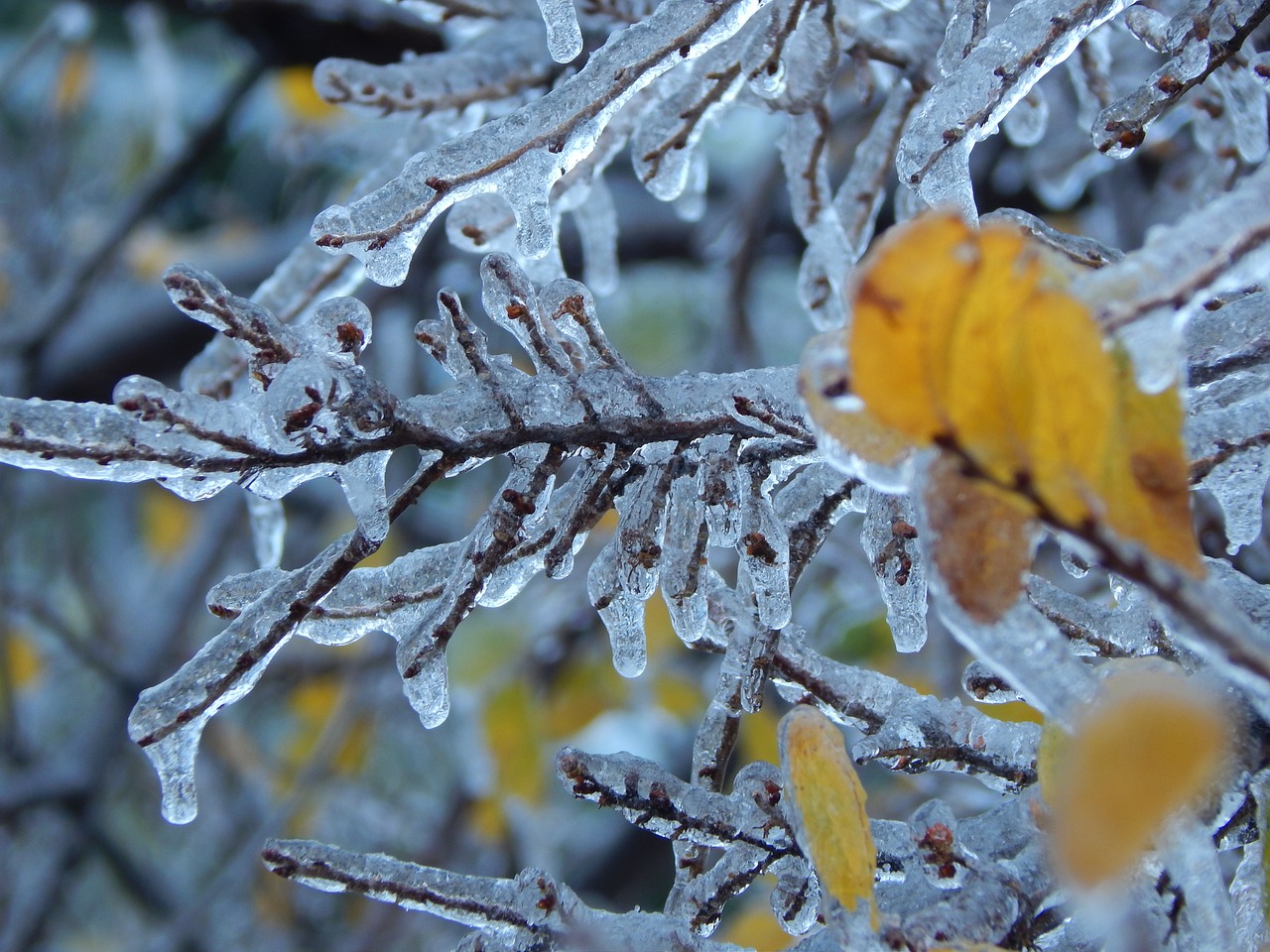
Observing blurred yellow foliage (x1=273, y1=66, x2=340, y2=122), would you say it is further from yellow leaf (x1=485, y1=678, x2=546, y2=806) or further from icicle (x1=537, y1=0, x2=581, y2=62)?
icicle (x1=537, y1=0, x2=581, y2=62)

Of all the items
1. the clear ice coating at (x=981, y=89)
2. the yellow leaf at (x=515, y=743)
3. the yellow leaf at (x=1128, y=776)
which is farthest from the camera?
the yellow leaf at (x=515, y=743)

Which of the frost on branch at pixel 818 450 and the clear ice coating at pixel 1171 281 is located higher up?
the clear ice coating at pixel 1171 281

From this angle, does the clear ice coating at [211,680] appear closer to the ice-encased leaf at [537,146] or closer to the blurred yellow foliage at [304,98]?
the ice-encased leaf at [537,146]

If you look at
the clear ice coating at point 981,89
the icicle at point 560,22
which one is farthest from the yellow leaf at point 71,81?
the clear ice coating at point 981,89

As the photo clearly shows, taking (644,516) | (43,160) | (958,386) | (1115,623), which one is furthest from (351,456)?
(43,160)

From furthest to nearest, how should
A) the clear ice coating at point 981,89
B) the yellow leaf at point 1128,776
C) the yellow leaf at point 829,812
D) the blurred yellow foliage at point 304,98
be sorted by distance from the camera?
1. the blurred yellow foliage at point 304,98
2. the clear ice coating at point 981,89
3. the yellow leaf at point 829,812
4. the yellow leaf at point 1128,776
